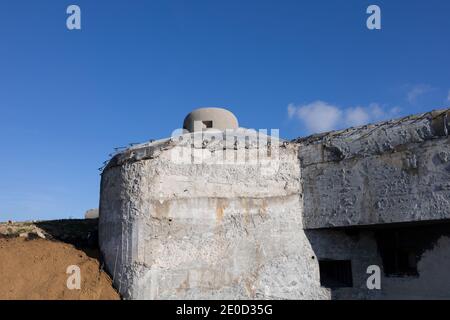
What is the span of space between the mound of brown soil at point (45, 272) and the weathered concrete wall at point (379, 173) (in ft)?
19.4

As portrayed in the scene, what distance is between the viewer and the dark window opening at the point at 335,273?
12375 mm

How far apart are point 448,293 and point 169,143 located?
8173 mm

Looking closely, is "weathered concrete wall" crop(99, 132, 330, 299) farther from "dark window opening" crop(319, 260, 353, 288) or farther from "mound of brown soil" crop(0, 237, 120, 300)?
"dark window opening" crop(319, 260, 353, 288)

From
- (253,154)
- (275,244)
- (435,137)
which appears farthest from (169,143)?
(435,137)

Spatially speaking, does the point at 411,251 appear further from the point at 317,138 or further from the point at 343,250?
the point at 317,138

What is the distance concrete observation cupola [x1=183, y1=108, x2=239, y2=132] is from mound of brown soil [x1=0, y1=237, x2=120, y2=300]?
609 centimetres

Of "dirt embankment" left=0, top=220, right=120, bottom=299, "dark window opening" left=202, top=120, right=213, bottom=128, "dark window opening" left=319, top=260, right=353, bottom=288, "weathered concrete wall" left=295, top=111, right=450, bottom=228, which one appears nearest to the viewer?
"weathered concrete wall" left=295, top=111, right=450, bottom=228

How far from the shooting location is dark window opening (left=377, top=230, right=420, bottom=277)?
12031mm

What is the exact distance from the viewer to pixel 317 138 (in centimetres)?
1259

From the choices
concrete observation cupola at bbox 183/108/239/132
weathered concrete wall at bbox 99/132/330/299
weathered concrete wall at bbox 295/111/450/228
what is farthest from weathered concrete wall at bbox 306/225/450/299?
concrete observation cupola at bbox 183/108/239/132

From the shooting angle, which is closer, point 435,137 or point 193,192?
point 435,137

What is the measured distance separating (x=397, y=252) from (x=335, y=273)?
1.88 m
